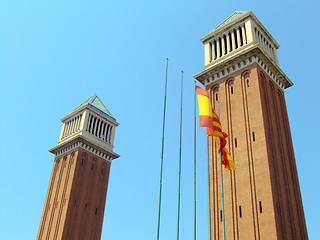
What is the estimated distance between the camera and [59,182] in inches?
2165

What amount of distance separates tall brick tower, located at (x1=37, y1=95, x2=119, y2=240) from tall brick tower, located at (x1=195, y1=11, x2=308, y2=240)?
24672 millimetres

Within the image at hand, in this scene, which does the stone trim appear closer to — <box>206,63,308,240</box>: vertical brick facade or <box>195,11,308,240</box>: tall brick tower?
<box>195,11,308,240</box>: tall brick tower

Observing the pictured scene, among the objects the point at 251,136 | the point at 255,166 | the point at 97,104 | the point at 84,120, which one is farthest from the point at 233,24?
the point at 97,104

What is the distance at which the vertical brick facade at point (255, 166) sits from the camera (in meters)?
29.0

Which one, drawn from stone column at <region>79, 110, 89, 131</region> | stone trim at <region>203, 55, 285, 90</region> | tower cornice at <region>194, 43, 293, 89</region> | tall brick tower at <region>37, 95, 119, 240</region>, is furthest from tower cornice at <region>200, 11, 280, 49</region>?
tall brick tower at <region>37, 95, 119, 240</region>

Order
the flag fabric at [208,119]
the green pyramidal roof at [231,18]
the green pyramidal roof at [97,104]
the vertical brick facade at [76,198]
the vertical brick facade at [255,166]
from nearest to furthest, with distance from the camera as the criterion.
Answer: the flag fabric at [208,119] < the vertical brick facade at [255,166] < the green pyramidal roof at [231,18] < the vertical brick facade at [76,198] < the green pyramidal roof at [97,104]

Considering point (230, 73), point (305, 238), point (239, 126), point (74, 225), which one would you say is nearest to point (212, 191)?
point (239, 126)

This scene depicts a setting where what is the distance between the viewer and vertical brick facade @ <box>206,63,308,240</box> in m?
29.0

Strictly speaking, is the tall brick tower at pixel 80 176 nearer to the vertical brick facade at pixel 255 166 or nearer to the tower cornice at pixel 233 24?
the tower cornice at pixel 233 24

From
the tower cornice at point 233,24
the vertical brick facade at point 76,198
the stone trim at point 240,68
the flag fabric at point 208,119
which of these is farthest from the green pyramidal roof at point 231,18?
the vertical brick facade at point 76,198

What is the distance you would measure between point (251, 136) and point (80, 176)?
30.5m

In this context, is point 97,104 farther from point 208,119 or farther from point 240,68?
point 208,119

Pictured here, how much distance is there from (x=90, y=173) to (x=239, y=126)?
1167 inches

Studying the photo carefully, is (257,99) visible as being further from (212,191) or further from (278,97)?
(212,191)
